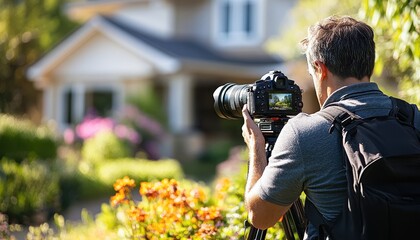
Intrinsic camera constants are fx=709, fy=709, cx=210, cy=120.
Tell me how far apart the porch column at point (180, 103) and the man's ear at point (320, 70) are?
16.9 meters

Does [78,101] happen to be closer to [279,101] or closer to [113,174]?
[113,174]

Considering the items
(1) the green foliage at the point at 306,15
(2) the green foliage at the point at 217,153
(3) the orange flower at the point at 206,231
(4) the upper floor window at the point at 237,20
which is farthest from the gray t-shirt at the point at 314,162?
(4) the upper floor window at the point at 237,20

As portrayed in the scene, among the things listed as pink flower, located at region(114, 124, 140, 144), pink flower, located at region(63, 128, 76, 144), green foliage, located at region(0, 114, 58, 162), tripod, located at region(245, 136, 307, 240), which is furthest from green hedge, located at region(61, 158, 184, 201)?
tripod, located at region(245, 136, 307, 240)

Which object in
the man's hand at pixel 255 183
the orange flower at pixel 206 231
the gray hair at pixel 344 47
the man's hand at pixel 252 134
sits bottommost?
the orange flower at pixel 206 231

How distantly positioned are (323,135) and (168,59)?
1638cm

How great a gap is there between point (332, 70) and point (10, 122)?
1147 cm

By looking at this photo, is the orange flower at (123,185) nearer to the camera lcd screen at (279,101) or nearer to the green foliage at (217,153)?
the camera lcd screen at (279,101)

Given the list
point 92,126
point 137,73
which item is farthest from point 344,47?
point 137,73

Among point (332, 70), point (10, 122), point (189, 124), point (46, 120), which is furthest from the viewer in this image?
point (46, 120)

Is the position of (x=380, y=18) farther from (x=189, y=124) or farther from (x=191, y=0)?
(x=191, y=0)

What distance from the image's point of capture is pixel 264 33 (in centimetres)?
2161

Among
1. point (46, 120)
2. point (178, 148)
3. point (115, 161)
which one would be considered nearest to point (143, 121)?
point (178, 148)

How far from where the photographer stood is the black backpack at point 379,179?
8.68 ft

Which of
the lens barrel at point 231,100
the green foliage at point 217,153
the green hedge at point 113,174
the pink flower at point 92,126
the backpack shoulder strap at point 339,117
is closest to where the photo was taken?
the backpack shoulder strap at point 339,117
